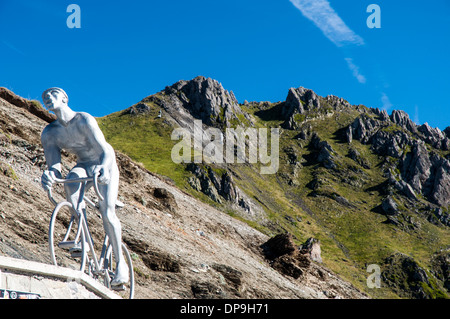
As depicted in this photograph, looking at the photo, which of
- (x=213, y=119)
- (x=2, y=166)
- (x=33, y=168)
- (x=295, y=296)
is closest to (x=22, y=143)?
(x=33, y=168)

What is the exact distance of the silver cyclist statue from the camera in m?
9.09

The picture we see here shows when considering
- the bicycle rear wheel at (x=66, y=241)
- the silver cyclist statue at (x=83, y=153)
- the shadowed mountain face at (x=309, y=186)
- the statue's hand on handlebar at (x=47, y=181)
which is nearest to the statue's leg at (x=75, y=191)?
the silver cyclist statue at (x=83, y=153)

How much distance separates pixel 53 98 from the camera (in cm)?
901

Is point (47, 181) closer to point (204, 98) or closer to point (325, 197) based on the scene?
point (325, 197)

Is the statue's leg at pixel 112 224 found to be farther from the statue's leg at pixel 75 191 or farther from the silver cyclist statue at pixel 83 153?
the statue's leg at pixel 75 191

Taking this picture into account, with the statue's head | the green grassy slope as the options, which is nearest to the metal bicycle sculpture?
the statue's head

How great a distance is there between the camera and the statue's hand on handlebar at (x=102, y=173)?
345 inches

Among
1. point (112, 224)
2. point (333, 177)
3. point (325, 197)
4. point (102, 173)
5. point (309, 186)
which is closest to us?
point (102, 173)

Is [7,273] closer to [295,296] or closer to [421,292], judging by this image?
[295,296]

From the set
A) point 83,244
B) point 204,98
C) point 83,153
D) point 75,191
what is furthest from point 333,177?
point 83,244

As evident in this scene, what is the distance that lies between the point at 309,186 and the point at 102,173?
429 ft

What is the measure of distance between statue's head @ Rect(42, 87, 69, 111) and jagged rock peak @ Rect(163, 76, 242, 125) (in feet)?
457

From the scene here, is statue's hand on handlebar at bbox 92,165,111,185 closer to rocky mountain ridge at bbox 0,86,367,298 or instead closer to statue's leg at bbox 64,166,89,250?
statue's leg at bbox 64,166,89,250

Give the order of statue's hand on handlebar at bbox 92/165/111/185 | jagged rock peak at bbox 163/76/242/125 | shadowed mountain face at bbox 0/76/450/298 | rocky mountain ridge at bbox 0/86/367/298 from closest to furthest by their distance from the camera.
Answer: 1. statue's hand on handlebar at bbox 92/165/111/185
2. rocky mountain ridge at bbox 0/86/367/298
3. shadowed mountain face at bbox 0/76/450/298
4. jagged rock peak at bbox 163/76/242/125
